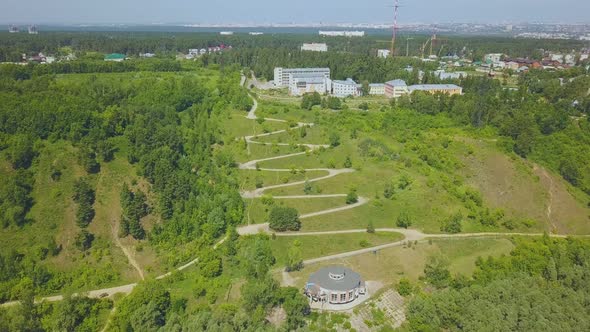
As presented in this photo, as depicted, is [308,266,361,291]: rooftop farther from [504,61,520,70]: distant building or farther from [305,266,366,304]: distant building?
[504,61,520,70]: distant building

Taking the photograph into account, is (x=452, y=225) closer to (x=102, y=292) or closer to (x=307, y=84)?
(x=102, y=292)

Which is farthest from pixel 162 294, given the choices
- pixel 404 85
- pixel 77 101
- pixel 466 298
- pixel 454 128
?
pixel 404 85

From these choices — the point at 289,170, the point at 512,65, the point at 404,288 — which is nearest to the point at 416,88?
the point at 289,170

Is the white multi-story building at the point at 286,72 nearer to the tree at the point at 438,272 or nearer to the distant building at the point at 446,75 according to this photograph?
the distant building at the point at 446,75

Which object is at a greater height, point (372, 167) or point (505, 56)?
point (505, 56)

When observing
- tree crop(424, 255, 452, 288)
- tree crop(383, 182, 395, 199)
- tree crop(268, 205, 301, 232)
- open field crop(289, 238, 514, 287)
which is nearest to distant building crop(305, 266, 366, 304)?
open field crop(289, 238, 514, 287)

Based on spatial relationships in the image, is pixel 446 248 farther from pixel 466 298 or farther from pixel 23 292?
pixel 23 292
